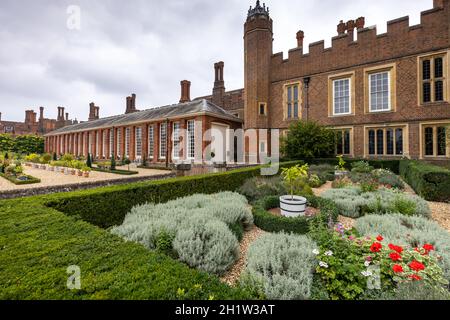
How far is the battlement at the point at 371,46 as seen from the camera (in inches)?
494

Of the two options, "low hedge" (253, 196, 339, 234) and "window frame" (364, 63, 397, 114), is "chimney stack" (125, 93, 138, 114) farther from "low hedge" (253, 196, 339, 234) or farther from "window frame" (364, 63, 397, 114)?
Answer: "low hedge" (253, 196, 339, 234)

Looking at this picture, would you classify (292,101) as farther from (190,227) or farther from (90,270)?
(90,270)

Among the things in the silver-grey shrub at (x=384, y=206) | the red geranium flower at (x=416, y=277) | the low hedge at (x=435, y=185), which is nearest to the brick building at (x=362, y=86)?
the low hedge at (x=435, y=185)

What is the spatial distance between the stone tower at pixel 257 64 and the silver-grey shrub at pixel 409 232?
1446 cm

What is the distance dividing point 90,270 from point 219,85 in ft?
82.8

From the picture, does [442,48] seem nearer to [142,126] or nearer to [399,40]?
[399,40]

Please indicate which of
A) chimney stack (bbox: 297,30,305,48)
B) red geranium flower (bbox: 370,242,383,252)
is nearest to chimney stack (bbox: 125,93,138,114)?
chimney stack (bbox: 297,30,305,48)

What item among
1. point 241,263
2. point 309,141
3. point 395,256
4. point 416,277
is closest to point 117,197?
point 241,263

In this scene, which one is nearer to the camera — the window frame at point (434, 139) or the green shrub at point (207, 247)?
the green shrub at point (207, 247)

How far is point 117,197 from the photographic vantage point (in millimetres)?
4734

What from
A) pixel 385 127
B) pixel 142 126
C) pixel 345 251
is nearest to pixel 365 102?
pixel 385 127

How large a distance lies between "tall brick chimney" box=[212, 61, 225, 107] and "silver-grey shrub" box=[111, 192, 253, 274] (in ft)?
70.8

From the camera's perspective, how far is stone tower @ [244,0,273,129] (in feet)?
57.4

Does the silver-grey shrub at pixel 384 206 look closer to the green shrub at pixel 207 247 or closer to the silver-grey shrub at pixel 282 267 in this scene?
the silver-grey shrub at pixel 282 267
